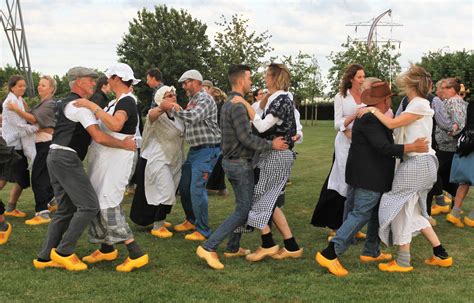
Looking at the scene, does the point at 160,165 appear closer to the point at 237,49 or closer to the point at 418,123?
the point at 418,123

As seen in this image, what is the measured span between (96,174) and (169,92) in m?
1.69

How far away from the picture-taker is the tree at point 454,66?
3203cm

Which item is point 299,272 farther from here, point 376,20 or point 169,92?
point 376,20

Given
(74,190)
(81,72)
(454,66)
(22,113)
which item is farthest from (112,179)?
(454,66)

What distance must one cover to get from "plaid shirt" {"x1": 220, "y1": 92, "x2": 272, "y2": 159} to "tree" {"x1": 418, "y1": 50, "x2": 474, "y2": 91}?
28.9 metres

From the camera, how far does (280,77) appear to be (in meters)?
5.86

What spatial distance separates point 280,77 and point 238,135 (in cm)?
75

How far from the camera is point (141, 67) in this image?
52.9m

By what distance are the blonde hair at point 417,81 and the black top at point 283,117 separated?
1.13m

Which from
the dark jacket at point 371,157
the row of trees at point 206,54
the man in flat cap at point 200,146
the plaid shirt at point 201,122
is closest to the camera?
the dark jacket at point 371,157

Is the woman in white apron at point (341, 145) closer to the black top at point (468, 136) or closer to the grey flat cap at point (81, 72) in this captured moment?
the black top at point (468, 136)

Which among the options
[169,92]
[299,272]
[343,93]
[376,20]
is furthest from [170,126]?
[376,20]

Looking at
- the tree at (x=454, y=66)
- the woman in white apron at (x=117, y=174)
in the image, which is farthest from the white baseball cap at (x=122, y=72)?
the tree at (x=454, y=66)

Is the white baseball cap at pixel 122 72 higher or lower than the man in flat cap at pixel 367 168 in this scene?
higher
